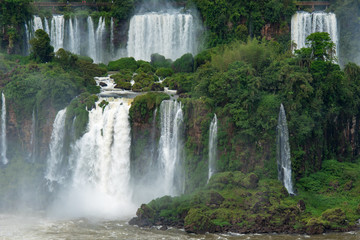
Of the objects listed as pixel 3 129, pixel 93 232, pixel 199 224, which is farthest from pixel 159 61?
pixel 199 224

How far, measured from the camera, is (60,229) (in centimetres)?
4650

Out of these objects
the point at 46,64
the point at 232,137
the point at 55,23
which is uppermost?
the point at 55,23

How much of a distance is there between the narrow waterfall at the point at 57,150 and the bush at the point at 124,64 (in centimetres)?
1112

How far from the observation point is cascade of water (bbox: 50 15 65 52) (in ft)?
223

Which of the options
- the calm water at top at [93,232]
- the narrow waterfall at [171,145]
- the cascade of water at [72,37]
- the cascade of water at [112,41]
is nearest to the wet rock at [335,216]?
the calm water at top at [93,232]

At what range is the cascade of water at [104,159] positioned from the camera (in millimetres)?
52062

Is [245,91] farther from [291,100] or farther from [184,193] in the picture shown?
[184,193]

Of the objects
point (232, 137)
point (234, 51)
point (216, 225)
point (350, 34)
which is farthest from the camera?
point (350, 34)

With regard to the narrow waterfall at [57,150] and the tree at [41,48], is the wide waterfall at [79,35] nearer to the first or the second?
the tree at [41,48]

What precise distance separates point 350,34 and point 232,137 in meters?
21.6

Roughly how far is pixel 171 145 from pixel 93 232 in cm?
807

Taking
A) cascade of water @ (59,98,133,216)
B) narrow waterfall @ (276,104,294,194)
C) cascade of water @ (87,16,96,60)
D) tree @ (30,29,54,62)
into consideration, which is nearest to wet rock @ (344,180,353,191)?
narrow waterfall @ (276,104,294,194)

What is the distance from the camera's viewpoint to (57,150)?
54.1 metres

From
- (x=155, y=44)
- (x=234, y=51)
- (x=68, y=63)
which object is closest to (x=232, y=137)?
(x=234, y=51)
